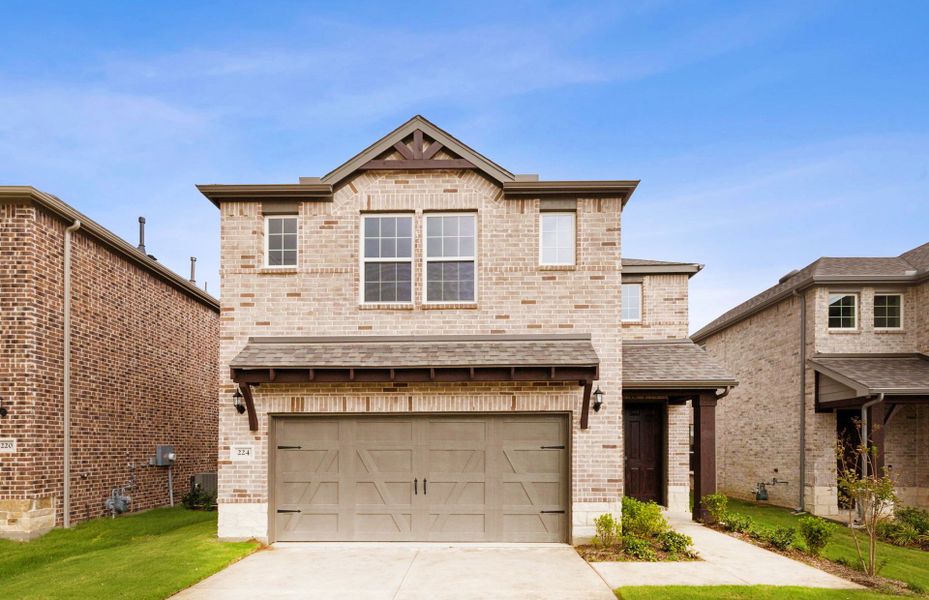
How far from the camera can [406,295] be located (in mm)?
11609

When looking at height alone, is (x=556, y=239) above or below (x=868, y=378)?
above

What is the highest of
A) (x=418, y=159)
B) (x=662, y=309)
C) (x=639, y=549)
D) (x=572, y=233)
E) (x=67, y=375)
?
(x=418, y=159)

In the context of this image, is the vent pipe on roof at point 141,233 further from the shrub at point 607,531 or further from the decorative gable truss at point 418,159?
the shrub at point 607,531

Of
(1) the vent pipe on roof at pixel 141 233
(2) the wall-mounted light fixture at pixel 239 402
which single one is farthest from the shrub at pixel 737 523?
(1) the vent pipe on roof at pixel 141 233

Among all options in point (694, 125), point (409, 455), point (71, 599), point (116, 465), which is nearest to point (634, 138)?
point (694, 125)

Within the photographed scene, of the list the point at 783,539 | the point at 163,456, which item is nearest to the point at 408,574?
the point at 783,539

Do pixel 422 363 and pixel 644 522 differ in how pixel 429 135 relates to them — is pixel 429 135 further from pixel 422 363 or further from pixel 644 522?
pixel 644 522

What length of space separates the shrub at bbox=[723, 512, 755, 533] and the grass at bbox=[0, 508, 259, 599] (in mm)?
9218

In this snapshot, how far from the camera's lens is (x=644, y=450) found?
1541 centimetres

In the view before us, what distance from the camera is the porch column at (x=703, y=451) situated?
1328 centimetres

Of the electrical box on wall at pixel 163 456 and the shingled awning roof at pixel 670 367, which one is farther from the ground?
the shingled awning roof at pixel 670 367

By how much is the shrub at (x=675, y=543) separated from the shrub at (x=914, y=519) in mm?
6079

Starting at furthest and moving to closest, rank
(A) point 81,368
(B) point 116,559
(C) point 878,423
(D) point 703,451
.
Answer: (C) point 878,423 → (D) point 703,451 → (A) point 81,368 → (B) point 116,559

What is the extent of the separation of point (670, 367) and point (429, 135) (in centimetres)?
756
